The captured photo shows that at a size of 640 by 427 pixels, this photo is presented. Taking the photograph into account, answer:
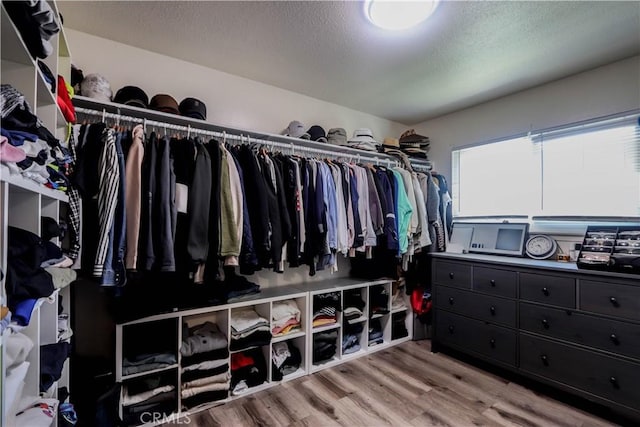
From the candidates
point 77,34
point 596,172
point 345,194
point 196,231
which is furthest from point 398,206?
point 77,34

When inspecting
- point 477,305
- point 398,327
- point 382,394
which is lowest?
point 382,394

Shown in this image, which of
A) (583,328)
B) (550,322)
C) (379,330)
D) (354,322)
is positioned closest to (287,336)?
(354,322)

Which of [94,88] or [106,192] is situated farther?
[94,88]

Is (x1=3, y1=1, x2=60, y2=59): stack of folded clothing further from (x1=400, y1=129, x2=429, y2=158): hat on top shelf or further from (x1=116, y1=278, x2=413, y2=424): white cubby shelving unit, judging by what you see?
(x1=400, y1=129, x2=429, y2=158): hat on top shelf

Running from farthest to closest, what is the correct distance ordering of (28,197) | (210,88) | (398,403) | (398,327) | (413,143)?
(413,143) < (398,327) < (210,88) < (398,403) < (28,197)

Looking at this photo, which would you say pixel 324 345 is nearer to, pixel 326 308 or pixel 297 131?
pixel 326 308

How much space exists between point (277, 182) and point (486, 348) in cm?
202

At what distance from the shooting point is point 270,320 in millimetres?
2113

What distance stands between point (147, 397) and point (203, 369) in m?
0.31

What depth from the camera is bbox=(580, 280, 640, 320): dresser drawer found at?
1.64m

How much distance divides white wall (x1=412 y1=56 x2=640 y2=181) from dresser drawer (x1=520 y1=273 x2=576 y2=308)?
133 centimetres

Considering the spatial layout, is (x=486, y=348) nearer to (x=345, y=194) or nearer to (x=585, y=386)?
(x=585, y=386)

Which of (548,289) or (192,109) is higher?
(192,109)

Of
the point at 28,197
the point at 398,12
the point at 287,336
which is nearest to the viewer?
the point at 28,197
